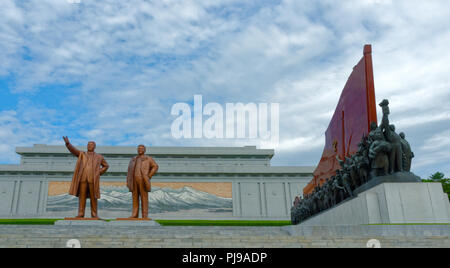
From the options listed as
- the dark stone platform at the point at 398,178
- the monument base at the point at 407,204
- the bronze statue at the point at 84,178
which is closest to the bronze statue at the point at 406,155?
the dark stone platform at the point at 398,178

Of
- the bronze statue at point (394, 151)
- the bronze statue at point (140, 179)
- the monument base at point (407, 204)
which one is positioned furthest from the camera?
the bronze statue at point (140, 179)

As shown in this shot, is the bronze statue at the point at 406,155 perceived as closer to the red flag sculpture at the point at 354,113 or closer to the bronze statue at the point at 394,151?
the bronze statue at the point at 394,151

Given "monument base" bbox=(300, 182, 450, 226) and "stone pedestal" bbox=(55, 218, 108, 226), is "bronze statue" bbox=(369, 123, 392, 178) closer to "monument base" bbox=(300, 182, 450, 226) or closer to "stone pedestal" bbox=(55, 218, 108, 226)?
"monument base" bbox=(300, 182, 450, 226)

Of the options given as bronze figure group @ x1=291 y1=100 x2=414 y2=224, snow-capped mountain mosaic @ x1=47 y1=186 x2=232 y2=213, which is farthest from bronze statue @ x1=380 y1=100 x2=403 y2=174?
snow-capped mountain mosaic @ x1=47 y1=186 x2=232 y2=213

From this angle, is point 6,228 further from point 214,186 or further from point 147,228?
point 214,186

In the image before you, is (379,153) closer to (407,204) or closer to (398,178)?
(398,178)

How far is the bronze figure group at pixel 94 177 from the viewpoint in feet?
32.7

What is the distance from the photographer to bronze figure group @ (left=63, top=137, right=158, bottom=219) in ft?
32.7

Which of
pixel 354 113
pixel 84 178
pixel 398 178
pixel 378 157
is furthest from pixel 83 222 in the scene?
pixel 354 113

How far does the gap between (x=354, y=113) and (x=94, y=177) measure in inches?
296

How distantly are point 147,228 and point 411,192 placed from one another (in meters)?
6.40

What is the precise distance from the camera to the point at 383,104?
25.0 ft

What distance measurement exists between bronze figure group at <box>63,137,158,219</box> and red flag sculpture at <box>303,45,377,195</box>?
583 centimetres

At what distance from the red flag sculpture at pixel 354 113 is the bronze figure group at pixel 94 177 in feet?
19.1
